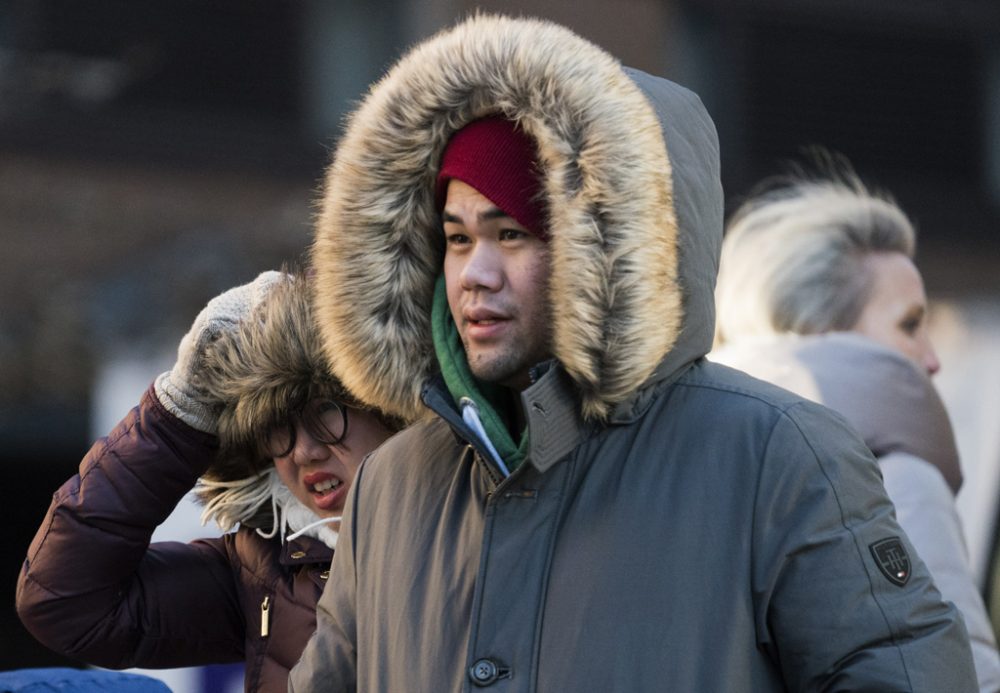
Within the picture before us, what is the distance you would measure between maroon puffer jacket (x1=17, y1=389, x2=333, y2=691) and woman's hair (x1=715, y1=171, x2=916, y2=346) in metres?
1.54

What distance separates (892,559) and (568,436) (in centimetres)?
46

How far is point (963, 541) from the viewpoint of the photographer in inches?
130

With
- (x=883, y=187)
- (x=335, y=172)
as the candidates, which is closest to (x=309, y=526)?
(x=335, y=172)

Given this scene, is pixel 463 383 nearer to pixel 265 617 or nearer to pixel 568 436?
pixel 568 436

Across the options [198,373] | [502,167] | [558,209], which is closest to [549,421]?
[558,209]

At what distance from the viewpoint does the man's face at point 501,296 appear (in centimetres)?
227

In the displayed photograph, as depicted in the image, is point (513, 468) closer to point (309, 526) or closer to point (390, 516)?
point (390, 516)

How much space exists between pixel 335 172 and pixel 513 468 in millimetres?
638

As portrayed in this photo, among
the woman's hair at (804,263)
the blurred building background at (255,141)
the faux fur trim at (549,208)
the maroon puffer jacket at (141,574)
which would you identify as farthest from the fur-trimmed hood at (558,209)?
the blurred building background at (255,141)

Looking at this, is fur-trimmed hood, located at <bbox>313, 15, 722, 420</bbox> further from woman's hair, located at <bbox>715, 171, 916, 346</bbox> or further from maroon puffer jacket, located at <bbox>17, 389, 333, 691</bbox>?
woman's hair, located at <bbox>715, 171, 916, 346</bbox>

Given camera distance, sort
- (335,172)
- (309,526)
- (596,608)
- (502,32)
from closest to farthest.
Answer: (596,608)
(502,32)
(335,172)
(309,526)

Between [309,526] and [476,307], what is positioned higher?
[476,307]

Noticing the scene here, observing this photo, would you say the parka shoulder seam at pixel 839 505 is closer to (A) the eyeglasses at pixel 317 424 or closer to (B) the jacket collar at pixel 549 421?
(B) the jacket collar at pixel 549 421

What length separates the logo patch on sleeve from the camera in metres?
2.04
